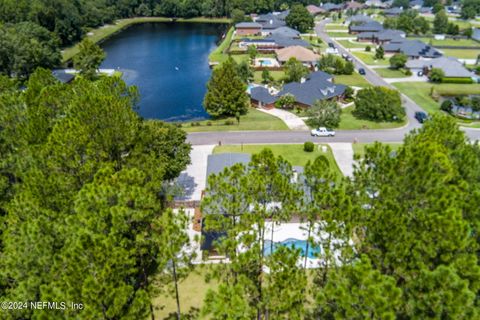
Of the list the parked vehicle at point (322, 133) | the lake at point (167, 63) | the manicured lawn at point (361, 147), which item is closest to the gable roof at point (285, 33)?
the lake at point (167, 63)

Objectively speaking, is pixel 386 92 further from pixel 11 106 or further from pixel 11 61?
pixel 11 61

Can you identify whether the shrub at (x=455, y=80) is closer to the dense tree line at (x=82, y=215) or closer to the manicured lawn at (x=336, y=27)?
the manicured lawn at (x=336, y=27)

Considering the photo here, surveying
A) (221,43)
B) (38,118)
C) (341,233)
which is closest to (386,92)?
(341,233)

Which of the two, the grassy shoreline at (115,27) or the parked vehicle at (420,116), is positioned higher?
the grassy shoreline at (115,27)

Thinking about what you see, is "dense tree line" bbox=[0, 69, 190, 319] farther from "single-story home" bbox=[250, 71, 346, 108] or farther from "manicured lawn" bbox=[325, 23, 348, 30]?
"manicured lawn" bbox=[325, 23, 348, 30]

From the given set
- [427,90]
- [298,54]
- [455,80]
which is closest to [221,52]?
[298,54]

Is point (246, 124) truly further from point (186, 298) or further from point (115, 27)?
point (115, 27)
